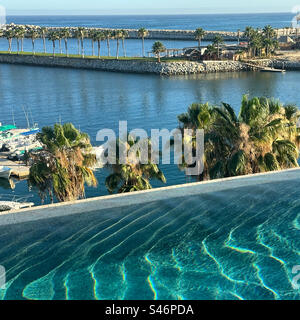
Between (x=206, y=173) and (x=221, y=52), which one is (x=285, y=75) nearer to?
(x=221, y=52)

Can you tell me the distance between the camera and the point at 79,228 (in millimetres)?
15664

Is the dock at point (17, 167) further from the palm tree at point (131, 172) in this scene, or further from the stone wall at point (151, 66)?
the stone wall at point (151, 66)

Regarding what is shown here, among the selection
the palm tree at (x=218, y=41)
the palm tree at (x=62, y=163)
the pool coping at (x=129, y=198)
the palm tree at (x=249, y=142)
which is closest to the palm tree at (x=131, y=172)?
the palm tree at (x=62, y=163)

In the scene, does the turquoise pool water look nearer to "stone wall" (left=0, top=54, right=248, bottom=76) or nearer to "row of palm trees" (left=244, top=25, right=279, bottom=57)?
"stone wall" (left=0, top=54, right=248, bottom=76)

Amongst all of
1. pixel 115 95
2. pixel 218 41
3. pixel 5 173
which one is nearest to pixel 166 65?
pixel 218 41

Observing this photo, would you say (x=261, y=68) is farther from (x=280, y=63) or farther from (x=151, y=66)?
(x=151, y=66)

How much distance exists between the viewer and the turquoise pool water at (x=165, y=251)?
40.3 ft

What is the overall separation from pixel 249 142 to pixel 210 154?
215 cm

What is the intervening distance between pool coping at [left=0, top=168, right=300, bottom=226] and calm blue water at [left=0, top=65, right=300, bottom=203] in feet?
54.5

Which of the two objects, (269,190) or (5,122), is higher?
(269,190)

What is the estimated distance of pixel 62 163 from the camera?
851 inches

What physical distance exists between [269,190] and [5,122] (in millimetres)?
43150

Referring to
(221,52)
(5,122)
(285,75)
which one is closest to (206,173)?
(5,122)

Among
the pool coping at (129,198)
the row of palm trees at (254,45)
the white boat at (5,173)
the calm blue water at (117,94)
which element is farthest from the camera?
the row of palm trees at (254,45)
